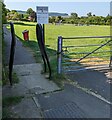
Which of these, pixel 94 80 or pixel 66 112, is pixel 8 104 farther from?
pixel 94 80

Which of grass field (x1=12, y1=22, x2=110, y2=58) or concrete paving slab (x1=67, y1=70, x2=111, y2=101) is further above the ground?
grass field (x1=12, y1=22, x2=110, y2=58)

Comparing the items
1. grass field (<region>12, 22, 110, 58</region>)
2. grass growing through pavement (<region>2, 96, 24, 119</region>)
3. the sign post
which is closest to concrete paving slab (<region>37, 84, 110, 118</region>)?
grass growing through pavement (<region>2, 96, 24, 119</region>)

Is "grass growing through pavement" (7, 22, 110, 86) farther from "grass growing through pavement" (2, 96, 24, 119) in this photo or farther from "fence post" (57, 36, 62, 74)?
"grass growing through pavement" (2, 96, 24, 119)

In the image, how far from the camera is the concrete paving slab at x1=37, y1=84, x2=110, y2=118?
4.92 m

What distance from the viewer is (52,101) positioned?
5414 millimetres

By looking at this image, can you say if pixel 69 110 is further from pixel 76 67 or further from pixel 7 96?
pixel 76 67

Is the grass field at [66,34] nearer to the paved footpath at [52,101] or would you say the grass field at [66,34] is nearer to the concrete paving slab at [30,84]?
the concrete paving slab at [30,84]

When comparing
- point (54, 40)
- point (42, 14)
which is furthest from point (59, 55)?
point (54, 40)

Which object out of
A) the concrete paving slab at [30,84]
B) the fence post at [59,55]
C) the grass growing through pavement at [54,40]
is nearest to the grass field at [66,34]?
the grass growing through pavement at [54,40]

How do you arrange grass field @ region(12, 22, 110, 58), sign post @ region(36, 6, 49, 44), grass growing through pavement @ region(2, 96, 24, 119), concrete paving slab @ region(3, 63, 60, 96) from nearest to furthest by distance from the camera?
grass growing through pavement @ region(2, 96, 24, 119), concrete paving slab @ region(3, 63, 60, 96), sign post @ region(36, 6, 49, 44), grass field @ region(12, 22, 110, 58)

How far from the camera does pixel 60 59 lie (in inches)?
277

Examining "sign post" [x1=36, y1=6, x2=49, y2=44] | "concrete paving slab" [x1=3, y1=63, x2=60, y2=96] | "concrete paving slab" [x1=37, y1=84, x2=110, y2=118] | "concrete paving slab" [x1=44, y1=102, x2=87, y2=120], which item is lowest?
"concrete paving slab" [x1=44, y1=102, x2=87, y2=120]

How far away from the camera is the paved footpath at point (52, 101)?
4844mm

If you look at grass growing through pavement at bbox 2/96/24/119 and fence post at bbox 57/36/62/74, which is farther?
fence post at bbox 57/36/62/74
